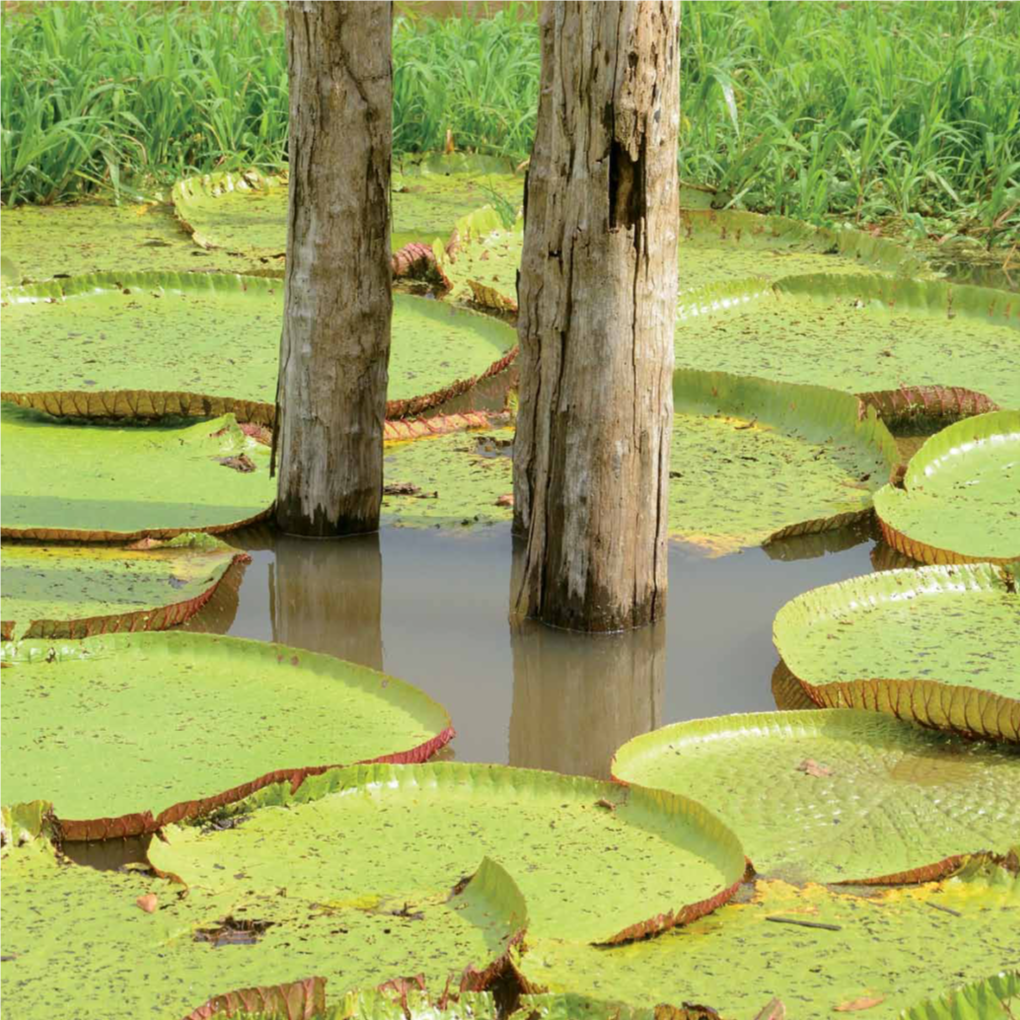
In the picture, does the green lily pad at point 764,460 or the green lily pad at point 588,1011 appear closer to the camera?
the green lily pad at point 588,1011

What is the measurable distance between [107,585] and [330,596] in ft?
1.50

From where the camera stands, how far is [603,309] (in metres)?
3.01

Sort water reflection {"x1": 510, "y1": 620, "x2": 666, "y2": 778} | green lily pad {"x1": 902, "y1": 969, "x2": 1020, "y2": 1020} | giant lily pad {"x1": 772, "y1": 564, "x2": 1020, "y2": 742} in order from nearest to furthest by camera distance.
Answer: green lily pad {"x1": 902, "y1": 969, "x2": 1020, "y2": 1020}
giant lily pad {"x1": 772, "y1": 564, "x2": 1020, "y2": 742}
water reflection {"x1": 510, "y1": 620, "x2": 666, "y2": 778}

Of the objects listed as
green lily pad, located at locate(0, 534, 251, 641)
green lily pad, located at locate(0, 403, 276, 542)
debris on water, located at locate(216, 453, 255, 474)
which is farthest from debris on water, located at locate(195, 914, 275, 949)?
debris on water, located at locate(216, 453, 255, 474)

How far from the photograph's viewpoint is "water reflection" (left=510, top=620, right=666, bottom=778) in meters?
2.83

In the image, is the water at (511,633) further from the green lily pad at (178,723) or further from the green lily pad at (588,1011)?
the green lily pad at (588,1011)

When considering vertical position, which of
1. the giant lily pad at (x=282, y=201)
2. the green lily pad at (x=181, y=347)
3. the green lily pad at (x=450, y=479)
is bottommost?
the green lily pad at (x=450, y=479)

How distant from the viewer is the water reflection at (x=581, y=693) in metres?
2.83

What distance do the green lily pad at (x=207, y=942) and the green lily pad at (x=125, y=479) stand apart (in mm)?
1318

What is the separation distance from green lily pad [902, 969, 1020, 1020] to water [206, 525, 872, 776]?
3.24ft

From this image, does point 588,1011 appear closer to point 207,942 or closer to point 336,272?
point 207,942

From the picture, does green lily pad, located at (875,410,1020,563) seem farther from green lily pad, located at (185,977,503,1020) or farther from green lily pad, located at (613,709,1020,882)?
green lily pad, located at (185,977,503,1020)

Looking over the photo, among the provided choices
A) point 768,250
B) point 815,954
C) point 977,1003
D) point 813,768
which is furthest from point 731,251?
point 977,1003

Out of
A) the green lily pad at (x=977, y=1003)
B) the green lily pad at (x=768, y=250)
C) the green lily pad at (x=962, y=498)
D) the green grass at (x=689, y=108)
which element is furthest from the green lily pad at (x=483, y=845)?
the green grass at (x=689, y=108)
